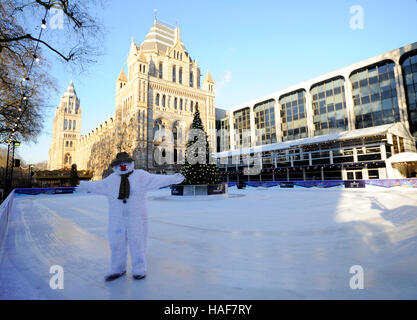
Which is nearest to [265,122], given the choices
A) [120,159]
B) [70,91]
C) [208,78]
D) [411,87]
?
[208,78]

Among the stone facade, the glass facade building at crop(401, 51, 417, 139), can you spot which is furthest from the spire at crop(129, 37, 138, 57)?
the glass facade building at crop(401, 51, 417, 139)

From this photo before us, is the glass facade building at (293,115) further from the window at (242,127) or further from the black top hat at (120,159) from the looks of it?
the black top hat at (120,159)

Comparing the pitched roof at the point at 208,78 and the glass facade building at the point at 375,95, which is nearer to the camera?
the glass facade building at the point at 375,95

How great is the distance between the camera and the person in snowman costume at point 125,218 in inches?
105

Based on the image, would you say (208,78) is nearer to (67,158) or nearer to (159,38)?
A: (159,38)

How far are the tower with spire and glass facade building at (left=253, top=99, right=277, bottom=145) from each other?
247ft

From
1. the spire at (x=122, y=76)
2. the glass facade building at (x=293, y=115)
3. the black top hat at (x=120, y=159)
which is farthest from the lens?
the spire at (x=122, y=76)

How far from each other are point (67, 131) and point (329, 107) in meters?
92.2

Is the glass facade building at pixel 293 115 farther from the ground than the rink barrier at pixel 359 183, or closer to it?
farther from the ground

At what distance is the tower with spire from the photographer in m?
81.2

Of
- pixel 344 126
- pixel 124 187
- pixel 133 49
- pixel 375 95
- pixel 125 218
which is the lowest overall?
pixel 125 218

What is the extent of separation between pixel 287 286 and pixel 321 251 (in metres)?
1.66

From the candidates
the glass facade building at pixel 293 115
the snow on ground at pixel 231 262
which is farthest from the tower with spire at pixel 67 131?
the snow on ground at pixel 231 262

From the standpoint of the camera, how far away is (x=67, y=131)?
82.8m
